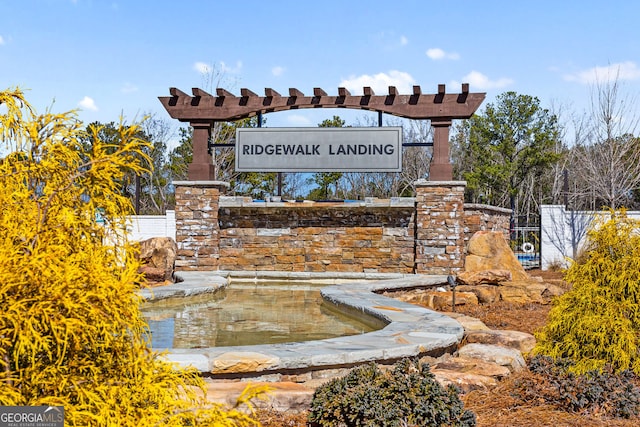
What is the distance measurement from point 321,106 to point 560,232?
25.7 feet

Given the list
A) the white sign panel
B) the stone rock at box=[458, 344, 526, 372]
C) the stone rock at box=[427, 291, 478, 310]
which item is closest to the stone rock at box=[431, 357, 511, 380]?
the stone rock at box=[458, 344, 526, 372]

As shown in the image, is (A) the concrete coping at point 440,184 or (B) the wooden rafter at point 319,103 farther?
(B) the wooden rafter at point 319,103

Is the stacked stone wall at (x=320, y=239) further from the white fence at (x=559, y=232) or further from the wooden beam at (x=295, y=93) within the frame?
the white fence at (x=559, y=232)

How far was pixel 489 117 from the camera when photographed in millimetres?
30047

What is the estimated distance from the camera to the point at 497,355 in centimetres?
527

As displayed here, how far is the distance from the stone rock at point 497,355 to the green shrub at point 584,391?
0.33m

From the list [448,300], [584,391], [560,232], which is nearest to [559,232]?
[560,232]

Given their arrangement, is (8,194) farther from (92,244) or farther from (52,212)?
(92,244)

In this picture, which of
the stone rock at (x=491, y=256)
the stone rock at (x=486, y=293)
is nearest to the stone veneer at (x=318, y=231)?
the stone rock at (x=491, y=256)

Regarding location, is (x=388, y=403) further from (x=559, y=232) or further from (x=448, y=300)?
(x=559, y=232)

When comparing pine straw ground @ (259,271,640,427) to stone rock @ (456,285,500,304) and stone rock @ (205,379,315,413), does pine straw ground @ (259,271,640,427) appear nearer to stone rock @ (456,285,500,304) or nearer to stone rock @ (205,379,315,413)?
stone rock @ (205,379,315,413)

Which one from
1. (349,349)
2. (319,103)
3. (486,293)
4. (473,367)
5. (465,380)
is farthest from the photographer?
(319,103)

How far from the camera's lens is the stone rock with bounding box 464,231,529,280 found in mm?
12258

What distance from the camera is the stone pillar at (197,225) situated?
44.8 ft
